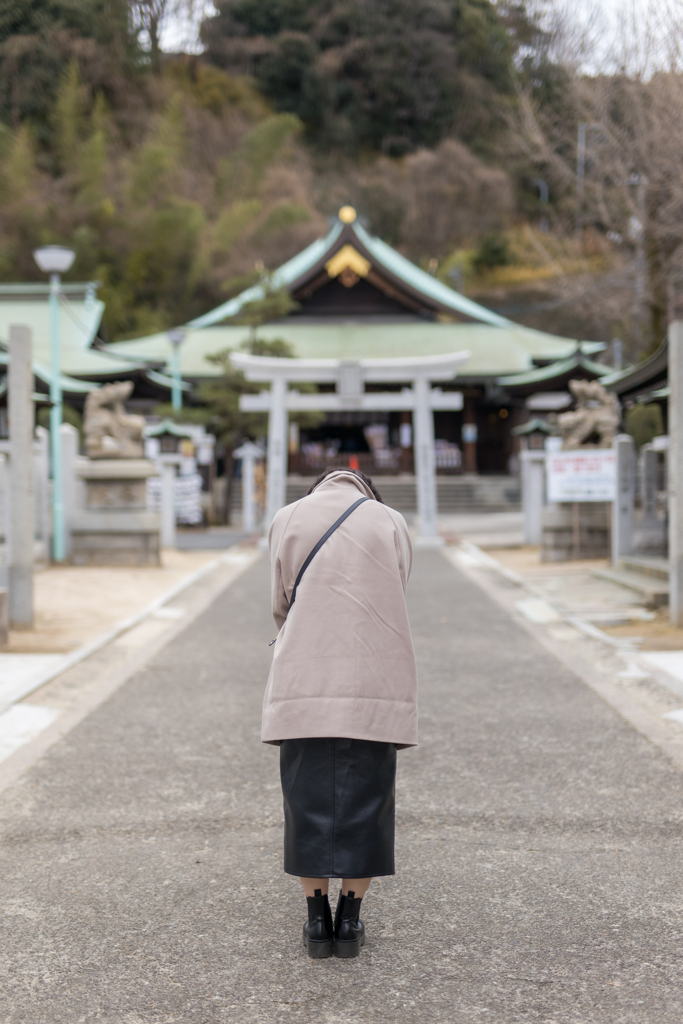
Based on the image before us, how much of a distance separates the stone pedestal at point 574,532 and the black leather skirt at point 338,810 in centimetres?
1164

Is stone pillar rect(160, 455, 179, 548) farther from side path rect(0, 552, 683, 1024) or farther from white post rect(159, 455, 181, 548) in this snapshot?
side path rect(0, 552, 683, 1024)

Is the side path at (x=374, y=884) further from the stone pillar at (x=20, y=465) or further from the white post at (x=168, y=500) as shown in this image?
the white post at (x=168, y=500)

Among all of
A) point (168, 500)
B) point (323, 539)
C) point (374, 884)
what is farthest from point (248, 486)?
point (323, 539)

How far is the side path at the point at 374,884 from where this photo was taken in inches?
102

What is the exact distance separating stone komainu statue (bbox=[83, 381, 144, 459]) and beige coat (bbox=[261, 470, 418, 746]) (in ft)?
39.8

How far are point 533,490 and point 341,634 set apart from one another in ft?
48.8

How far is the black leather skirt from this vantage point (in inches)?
109

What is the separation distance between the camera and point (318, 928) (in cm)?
282

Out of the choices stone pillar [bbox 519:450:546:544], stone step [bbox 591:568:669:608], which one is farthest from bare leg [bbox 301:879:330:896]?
stone pillar [bbox 519:450:546:544]

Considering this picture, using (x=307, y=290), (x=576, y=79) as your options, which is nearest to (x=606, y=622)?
(x=576, y=79)

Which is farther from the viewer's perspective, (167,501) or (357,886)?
(167,501)

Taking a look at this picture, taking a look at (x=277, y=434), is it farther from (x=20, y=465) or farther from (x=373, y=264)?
(x=373, y=264)

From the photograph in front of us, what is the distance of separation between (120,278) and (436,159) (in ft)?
65.2

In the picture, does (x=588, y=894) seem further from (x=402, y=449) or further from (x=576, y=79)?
(x=402, y=449)
